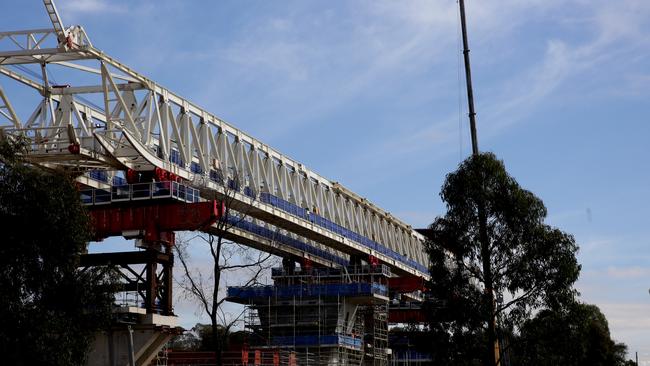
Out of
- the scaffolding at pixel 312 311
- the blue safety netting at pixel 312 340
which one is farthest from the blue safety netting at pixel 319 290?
the blue safety netting at pixel 312 340

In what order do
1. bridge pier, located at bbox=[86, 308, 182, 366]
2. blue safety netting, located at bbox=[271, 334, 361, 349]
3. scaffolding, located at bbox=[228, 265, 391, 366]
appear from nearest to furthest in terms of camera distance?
bridge pier, located at bbox=[86, 308, 182, 366] < blue safety netting, located at bbox=[271, 334, 361, 349] < scaffolding, located at bbox=[228, 265, 391, 366]

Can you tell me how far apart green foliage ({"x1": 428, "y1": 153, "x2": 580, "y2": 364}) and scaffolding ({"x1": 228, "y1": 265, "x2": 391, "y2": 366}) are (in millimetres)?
38745

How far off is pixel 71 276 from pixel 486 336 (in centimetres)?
1974

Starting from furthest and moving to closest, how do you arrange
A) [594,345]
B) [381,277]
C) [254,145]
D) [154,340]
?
[381,277] → [594,345] → [254,145] → [154,340]

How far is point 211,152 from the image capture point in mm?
70438

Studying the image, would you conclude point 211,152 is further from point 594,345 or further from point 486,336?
point 594,345

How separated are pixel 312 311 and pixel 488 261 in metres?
44.5

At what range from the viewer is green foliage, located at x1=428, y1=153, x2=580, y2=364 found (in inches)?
1907

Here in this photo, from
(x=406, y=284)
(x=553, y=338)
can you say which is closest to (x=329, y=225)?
(x=406, y=284)

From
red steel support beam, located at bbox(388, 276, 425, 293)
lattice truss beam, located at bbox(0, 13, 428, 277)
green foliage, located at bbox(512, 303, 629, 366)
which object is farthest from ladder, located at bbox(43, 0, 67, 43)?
red steel support beam, located at bbox(388, 276, 425, 293)

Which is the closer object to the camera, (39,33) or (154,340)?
(39,33)

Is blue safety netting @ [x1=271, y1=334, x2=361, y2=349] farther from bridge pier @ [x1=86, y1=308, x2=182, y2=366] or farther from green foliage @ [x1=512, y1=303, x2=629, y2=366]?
green foliage @ [x1=512, y1=303, x2=629, y2=366]

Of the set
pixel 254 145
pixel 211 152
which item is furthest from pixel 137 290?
pixel 254 145

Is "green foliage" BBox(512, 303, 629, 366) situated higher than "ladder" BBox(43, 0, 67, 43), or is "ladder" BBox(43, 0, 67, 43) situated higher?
"ladder" BBox(43, 0, 67, 43)
